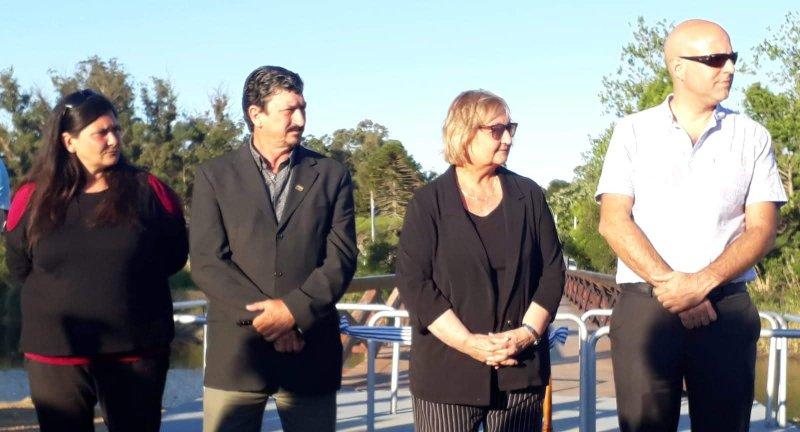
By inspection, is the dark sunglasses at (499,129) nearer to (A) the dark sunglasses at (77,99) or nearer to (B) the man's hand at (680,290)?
(B) the man's hand at (680,290)

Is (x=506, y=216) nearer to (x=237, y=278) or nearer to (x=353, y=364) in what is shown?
(x=237, y=278)

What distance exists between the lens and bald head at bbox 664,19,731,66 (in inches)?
169

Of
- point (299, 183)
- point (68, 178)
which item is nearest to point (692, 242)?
point (299, 183)

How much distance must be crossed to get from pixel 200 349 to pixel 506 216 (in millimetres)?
14596

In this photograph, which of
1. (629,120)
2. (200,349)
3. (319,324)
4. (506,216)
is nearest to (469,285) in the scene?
(506,216)

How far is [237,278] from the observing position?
→ 4.32m

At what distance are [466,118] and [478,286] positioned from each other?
0.59 m

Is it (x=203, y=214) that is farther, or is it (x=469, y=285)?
(x=203, y=214)

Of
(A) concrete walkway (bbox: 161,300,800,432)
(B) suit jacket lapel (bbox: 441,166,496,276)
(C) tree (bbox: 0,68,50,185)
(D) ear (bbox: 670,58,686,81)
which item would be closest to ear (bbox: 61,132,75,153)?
(B) suit jacket lapel (bbox: 441,166,496,276)

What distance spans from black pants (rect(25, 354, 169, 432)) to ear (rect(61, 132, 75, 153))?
77 cm

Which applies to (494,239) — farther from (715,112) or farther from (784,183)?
(784,183)

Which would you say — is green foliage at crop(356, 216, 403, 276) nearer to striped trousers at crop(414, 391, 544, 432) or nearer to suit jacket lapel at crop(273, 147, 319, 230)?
suit jacket lapel at crop(273, 147, 319, 230)

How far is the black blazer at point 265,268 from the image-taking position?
4.32 m

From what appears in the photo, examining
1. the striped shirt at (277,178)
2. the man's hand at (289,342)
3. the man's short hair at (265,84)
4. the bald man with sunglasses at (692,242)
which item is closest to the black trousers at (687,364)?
the bald man with sunglasses at (692,242)
